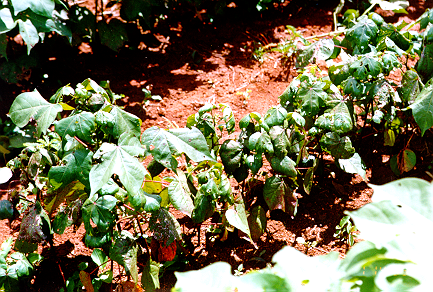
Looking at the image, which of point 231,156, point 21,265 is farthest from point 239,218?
point 21,265

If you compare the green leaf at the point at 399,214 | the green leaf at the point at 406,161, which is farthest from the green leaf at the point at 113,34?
the green leaf at the point at 399,214

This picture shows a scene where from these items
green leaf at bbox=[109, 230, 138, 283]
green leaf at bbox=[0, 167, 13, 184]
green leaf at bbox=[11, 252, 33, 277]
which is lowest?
green leaf at bbox=[11, 252, 33, 277]

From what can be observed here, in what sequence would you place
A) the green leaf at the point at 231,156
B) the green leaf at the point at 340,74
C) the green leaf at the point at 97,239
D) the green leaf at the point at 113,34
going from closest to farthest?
the green leaf at the point at 97,239
the green leaf at the point at 231,156
the green leaf at the point at 340,74
the green leaf at the point at 113,34

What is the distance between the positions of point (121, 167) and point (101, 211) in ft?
0.88

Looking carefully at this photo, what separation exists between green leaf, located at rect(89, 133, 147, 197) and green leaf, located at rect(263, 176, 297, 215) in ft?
2.70

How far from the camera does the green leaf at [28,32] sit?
2.79 metres

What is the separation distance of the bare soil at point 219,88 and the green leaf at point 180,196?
0.48 metres

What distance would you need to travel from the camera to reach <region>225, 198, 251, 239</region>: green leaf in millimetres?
2086

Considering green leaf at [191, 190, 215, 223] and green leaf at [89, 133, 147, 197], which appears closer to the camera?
green leaf at [89, 133, 147, 197]

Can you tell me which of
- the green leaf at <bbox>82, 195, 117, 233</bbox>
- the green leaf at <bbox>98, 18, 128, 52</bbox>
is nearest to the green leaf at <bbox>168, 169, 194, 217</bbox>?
the green leaf at <bbox>82, 195, 117, 233</bbox>

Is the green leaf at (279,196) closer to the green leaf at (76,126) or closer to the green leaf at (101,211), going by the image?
the green leaf at (101,211)

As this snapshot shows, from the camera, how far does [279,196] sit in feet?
7.51

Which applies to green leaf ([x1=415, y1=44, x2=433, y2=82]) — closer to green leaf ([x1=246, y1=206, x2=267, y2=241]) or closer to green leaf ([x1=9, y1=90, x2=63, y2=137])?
green leaf ([x1=246, y1=206, x2=267, y2=241])

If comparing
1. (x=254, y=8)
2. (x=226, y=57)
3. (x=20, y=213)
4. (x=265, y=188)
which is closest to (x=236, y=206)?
(x=265, y=188)
